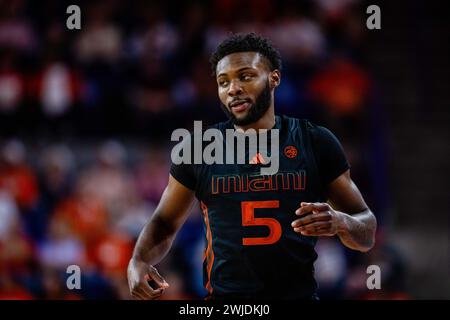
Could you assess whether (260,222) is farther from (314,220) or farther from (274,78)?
(274,78)

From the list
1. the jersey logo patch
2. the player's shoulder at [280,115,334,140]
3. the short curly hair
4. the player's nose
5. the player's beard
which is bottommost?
the jersey logo patch

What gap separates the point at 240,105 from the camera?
3.94 metres

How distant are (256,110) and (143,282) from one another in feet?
3.49

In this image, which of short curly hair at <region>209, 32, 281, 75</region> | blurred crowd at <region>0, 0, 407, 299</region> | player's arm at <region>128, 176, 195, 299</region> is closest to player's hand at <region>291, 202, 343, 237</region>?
player's arm at <region>128, 176, 195, 299</region>

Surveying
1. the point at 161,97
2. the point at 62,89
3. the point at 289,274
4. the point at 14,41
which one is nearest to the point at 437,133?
the point at 161,97

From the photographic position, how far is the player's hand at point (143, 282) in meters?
3.71

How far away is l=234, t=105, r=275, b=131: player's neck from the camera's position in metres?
4.04

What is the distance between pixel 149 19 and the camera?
9.67 m

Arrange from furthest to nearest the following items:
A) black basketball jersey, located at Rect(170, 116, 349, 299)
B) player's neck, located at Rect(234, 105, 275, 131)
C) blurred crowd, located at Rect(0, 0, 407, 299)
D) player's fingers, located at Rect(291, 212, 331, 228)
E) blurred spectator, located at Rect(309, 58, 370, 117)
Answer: blurred spectator, located at Rect(309, 58, 370, 117), blurred crowd, located at Rect(0, 0, 407, 299), player's neck, located at Rect(234, 105, 275, 131), black basketball jersey, located at Rect(170, 116, 349, 299), player's fingers, located at Rect(291, 212, 331, 228)

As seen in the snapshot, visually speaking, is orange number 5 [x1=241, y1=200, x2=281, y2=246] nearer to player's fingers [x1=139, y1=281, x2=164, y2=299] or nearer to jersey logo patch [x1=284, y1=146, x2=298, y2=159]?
jersey logo patch [x1=284, y1=146, x2=298, y2=159]

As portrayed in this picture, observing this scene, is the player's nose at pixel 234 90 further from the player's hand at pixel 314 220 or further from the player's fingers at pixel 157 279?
the player's fingers at pixel 157 279

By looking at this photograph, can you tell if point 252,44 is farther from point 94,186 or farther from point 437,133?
point 437,133

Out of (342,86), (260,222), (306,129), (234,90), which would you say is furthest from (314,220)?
(342,86)

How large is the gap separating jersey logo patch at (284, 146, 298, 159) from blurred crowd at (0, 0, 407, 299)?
3.24m
